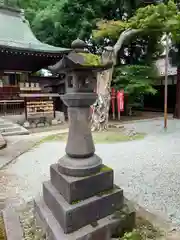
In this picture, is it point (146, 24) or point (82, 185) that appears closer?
point (82, 185)

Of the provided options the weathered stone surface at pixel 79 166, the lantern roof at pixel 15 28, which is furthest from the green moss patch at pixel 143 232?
the lantern roof at pixel 15 28

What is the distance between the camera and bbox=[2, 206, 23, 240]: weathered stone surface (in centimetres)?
198

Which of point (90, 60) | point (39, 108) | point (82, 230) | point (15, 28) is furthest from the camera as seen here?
point (15, 28)

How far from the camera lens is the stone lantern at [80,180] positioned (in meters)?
1.85

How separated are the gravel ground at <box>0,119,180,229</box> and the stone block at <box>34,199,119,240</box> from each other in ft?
2.66

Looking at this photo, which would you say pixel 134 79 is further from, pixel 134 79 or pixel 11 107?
pixel 11 107

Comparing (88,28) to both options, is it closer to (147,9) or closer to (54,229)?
(147,9)

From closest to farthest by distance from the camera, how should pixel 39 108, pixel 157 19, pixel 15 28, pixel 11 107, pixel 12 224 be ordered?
pixel 12 224
pixel 157 19
pixel 39 108
pixel 11 107
pixel 15 28

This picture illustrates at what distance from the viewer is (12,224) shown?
2.16 metres

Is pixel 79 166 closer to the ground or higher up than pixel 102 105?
closer to the ground

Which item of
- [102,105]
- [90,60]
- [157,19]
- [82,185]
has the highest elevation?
[157,19]

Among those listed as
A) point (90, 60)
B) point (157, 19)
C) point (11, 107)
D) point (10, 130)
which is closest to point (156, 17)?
point (157, 19)

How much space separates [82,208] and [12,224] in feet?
2.79

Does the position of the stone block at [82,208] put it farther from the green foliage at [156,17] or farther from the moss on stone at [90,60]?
the green foliage at [156,17]
